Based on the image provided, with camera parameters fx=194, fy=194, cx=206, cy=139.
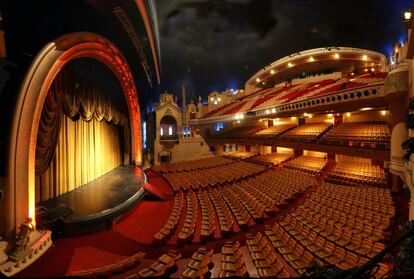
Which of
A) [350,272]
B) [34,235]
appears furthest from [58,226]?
[350,272]

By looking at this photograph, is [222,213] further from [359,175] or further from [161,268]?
[359,175]

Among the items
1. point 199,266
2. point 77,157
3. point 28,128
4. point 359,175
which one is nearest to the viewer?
point 199,266

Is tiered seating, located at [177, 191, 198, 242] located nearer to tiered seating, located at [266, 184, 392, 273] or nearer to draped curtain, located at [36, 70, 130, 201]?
tiered seating, located at [266, 184, 392, 273]

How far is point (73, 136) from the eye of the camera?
397 inches

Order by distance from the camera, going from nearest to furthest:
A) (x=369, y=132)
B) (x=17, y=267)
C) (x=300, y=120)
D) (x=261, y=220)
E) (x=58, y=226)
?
1. (x=17, y=267)
2. (x=58, y=226)
3. (x=261, y=220)
4. (x=369, y=132)
5. (x=300, y=120)

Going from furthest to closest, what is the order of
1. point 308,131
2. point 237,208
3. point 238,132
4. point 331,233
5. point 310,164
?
point 238,132 < point 308,131 < point 310,164 < point 237,208 < point 331,233

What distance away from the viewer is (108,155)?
13461mm

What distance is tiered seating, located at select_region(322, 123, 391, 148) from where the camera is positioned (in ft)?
37.2

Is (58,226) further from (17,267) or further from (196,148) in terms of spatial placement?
(196,148)

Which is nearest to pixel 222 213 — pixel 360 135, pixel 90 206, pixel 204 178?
pixel 90 206

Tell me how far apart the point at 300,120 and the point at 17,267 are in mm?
21695

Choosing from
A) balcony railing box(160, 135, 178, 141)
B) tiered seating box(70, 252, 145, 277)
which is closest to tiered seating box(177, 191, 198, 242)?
tiered seating box(70, 252, 145, 277)

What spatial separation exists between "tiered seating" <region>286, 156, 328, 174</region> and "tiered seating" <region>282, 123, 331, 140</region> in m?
1.96

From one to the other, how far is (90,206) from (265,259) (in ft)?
22.3
